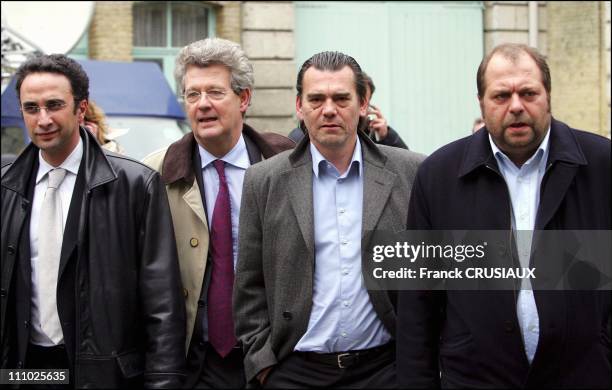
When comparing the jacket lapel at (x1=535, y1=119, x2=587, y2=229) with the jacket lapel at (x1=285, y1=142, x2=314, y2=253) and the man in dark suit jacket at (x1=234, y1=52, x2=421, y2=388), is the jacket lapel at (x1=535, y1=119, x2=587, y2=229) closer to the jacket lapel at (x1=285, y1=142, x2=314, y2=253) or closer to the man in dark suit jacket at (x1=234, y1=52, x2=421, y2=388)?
the man in dark suit jacket at (x1=234, y1=52, x2=421, y2=388)

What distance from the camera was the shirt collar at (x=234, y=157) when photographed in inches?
206

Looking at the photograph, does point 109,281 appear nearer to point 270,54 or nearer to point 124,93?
point 124,93

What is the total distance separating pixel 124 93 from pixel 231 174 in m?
6.51

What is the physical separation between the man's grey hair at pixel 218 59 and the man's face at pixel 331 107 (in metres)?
0.52

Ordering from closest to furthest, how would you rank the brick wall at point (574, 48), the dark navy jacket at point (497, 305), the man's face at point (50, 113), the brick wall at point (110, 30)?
the dark navy jacket at point (497, 305) < the man's face at point (50, 113) < the brick wall at point (110, 30) < the brick wall at point (574, 48)

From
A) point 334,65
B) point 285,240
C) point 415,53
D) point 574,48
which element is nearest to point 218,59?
point 334,65

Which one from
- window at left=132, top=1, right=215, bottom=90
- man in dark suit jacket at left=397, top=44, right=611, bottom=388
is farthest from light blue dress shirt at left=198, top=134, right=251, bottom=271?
window at left=132, top=1, right=215, bottom=90

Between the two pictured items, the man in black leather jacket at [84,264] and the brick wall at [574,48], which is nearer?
the man in black leather jacket at [84,264]

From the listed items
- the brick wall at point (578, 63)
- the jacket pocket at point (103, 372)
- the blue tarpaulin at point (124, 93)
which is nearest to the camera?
the jacket pocket at point (103, 372)

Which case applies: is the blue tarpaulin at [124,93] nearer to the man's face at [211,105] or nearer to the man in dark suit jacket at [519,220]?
the man's face at [211,105]

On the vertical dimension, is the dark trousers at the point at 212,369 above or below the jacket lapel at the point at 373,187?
below

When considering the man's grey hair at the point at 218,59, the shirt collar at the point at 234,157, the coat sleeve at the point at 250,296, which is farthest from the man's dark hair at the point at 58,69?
the coat sleeve at the point at 250,296

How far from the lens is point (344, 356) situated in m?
4.57

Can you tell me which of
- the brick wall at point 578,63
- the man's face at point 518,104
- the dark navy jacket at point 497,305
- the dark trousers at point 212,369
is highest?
the brick wall at point 578,63
